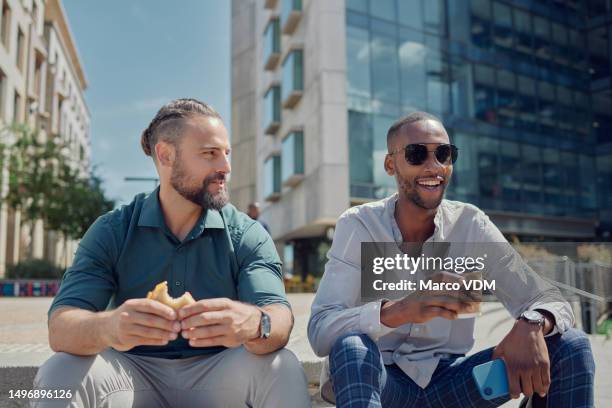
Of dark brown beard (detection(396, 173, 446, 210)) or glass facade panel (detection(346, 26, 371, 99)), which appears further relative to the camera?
glass facade panel (detection(346, 26, 371, 99))

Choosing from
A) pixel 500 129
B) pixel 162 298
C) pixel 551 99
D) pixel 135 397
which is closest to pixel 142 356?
pixel 135 397

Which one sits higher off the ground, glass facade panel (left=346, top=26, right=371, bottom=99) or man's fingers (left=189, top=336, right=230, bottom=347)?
glass facade panel (left=346, top=26, right=371, bottom=99)

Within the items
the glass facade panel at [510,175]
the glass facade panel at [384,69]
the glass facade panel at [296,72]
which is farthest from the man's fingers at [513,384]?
the glass facade panel at [510,175]

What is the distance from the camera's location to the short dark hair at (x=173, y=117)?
8.07 feet

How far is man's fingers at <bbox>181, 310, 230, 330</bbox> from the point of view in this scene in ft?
6.17

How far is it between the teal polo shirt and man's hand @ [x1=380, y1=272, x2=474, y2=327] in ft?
1.55

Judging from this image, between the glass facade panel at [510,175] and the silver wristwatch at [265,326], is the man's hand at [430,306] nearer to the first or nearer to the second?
the silver wristwatch at [265,326]

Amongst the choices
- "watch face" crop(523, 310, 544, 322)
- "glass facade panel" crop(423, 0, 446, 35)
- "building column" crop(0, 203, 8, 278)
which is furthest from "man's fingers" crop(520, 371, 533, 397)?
"glass facade panel" crop(423, 0, 446, 35)

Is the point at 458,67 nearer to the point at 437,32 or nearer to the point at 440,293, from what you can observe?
the point at 437,32

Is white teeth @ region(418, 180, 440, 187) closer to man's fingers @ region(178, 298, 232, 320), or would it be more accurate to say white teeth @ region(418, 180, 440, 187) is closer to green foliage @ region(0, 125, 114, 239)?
man's fingers @ region(178, 298, 232, 320)

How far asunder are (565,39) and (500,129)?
842 centimetres

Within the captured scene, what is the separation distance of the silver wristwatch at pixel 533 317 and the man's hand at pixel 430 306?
262mm

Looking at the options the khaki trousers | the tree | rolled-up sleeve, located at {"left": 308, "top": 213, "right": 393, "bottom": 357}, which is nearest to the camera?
the khaki trousers

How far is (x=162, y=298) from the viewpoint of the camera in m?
1.93
